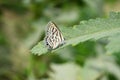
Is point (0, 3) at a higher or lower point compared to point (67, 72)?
higher

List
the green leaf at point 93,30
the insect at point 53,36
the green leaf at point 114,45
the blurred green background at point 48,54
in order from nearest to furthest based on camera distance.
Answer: the green leaf at point 114,45 → the green leaf at point 93,30 → the insect at point 53,36 → the blurred green background at point 48,54

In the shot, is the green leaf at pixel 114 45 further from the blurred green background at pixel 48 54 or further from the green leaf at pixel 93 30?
the blurred green background at pixel 48 54

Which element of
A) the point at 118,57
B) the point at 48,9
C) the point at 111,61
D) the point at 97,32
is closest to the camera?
the point at 97,32


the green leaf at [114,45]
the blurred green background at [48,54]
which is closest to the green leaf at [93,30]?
the green leaf at [114,45]

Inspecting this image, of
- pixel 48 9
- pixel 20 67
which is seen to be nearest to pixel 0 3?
pixel 48 9

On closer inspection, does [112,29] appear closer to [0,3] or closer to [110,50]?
[110,50]

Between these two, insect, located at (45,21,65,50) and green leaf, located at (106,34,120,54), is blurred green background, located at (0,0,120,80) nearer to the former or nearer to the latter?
insect, located at (45,21,65,50)

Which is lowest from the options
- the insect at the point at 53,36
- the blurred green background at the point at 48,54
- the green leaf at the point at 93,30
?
the green leaf at the point at 93,30
